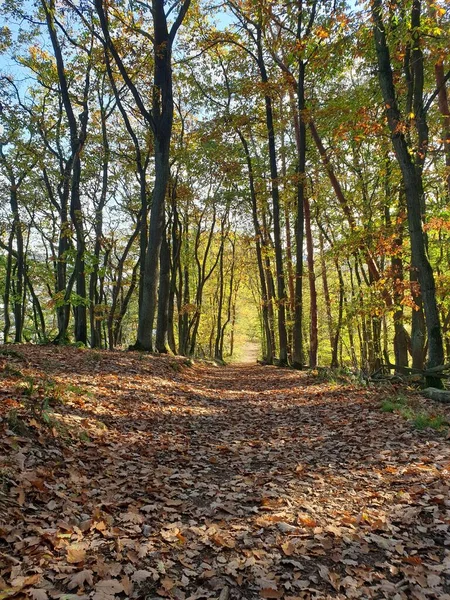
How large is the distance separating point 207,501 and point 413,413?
4.52 metres

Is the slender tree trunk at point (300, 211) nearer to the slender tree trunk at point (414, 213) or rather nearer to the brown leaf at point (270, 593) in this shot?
the slender tree trunk at point (414, 213)

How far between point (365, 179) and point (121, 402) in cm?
1421

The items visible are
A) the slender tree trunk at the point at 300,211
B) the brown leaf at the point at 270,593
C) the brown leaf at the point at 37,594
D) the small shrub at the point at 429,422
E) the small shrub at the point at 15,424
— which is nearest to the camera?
the brown leaf at the point at 37,594

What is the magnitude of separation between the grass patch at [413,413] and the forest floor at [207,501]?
0.13 meters

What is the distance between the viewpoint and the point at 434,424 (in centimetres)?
624

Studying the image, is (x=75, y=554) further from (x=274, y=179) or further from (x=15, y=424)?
(x=274, y=179)

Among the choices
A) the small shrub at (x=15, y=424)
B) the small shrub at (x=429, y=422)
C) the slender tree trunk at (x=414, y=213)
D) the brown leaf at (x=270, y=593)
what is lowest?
the brown leaf at (x=270, y=593)

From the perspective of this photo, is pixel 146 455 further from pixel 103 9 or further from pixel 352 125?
pixel 103 9

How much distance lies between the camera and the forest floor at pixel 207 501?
2.79 m

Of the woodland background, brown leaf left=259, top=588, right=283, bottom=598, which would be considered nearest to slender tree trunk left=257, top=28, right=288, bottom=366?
the woodland background

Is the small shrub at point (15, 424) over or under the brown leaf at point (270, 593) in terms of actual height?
over

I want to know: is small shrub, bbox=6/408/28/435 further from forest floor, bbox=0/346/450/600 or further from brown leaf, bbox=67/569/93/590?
brown leaf, bbox=67/569/93/590

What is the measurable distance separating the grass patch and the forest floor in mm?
130

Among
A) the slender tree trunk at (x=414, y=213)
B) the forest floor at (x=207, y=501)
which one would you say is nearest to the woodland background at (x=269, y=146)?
the slender tree trunk at (x=414, y=213)
